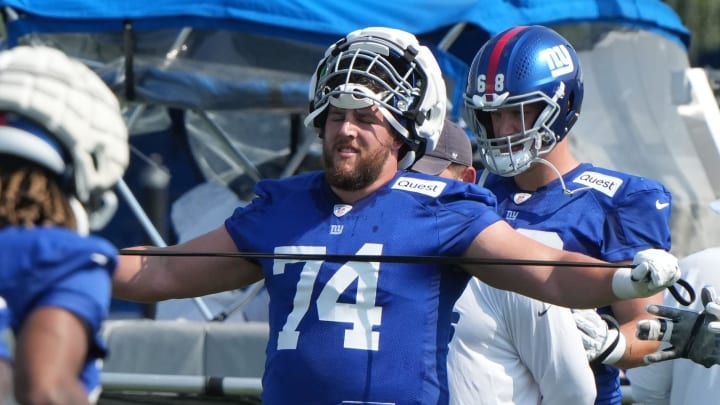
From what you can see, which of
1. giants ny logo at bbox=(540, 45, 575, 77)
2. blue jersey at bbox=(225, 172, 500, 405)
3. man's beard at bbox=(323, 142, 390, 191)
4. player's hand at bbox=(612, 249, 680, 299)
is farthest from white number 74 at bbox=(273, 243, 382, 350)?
giants ny logo at bbox=(540, 45, 575, 77)

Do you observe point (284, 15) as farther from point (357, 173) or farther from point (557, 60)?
point (357, 173)

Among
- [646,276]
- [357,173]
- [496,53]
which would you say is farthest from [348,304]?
[496,53]

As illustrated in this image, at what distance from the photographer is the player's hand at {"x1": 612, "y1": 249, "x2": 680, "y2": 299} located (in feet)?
11.6

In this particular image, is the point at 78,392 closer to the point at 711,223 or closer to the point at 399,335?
the point at 399,335

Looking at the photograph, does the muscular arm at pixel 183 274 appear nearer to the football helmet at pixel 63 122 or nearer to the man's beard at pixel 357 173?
the man's beard at pixel 357 173

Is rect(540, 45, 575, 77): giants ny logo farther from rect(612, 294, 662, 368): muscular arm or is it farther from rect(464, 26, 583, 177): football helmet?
rect(612, 294, 662, 368): muscular arm

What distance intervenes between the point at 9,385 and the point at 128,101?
534cm

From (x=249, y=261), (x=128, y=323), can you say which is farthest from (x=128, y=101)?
(x=249, y=261)

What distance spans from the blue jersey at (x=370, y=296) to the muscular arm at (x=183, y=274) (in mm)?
135

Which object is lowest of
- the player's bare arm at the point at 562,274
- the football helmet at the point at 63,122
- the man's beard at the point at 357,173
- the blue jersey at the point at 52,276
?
the player's bare arm at the point at 562,274

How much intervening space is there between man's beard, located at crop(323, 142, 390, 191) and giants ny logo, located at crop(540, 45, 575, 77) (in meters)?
0.82

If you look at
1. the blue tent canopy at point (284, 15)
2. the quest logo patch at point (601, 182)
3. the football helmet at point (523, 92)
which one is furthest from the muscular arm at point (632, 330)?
the blue tent canopy at point (284, 15)

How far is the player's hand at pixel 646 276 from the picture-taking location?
3.53 metres

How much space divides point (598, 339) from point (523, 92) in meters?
0.76
